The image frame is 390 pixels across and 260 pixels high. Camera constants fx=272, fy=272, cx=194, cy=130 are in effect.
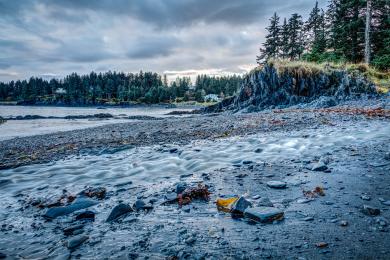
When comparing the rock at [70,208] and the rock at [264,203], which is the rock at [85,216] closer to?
the rock at [70,208]

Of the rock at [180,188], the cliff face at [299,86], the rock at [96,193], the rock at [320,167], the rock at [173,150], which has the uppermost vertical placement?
the cliff face at [299,86]

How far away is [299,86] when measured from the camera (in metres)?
25.4

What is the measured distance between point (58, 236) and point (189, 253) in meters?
1.91

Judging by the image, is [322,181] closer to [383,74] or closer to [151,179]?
[151,179]

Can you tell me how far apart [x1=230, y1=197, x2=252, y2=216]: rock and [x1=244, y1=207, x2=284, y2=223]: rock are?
0.32ft

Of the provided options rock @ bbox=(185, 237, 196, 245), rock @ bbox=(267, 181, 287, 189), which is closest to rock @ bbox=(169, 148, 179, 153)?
rock @ bbox=(267, 181, 287, 189)

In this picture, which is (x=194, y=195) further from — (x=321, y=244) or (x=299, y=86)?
(x=299, y=86)

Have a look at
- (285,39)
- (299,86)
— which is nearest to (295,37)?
(285,39)

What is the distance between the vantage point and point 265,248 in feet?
9.89

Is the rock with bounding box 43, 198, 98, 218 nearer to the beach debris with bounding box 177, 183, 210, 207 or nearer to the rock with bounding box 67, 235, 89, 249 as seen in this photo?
the rock with bounding box 67, 235, 89, 249

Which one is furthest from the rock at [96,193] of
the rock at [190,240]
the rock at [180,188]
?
the rock at [190,240]

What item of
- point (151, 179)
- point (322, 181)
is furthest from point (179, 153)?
point (322, 181)

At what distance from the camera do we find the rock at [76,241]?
3.33 metres

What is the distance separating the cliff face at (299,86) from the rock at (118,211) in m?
21.6
